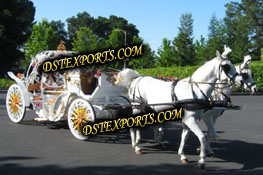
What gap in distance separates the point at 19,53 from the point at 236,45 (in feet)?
103

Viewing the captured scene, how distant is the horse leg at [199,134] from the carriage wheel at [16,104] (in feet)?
20.1

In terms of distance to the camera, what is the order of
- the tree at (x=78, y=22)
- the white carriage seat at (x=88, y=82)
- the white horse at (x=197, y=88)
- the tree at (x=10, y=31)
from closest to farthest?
the white horse at (x=197, y=88)
the white carriage seat at (x=88, y=82)
the tree at (x=10, y=31)
the tree at (x=78, y=22)

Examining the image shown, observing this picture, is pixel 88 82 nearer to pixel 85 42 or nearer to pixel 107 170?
pixel 107 170

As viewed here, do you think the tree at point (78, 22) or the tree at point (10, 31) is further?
the tree at point (78, 22)

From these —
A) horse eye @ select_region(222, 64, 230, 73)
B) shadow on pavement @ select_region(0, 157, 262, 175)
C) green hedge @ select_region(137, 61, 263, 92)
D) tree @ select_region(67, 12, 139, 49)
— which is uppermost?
tree @ select_region(67, 12, 139, 49)

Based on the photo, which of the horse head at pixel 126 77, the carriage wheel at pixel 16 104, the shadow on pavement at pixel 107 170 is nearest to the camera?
the shadow on pavement at pixel 107 170

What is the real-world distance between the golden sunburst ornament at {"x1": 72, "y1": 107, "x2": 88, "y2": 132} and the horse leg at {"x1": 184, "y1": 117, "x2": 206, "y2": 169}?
291 centimetres

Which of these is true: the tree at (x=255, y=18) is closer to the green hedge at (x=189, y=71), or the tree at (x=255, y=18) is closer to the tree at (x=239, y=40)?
the tree at (x=239, y=40)

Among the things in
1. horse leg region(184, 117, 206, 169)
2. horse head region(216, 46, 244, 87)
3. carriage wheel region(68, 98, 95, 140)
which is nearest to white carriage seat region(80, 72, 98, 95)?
carriage wheel region(68, 98, 95, 140)

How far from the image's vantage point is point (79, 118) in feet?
26.8

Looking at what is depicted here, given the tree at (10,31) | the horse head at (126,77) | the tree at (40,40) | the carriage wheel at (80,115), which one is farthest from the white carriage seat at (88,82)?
the tree at (40,40)

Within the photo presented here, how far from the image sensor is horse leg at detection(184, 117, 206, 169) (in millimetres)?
5887

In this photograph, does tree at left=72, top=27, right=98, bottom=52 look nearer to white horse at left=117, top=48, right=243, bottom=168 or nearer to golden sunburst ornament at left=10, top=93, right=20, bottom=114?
golden sunburst ornament at left=10, top=93, right=20, bottom=114

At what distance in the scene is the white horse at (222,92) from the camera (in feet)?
20.4
